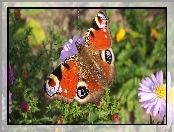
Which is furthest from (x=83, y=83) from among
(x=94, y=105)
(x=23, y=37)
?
(x=23, y=37)

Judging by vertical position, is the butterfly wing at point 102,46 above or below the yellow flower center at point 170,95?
above

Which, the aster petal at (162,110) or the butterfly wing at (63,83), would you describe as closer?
the butterfly wing at (63,83)

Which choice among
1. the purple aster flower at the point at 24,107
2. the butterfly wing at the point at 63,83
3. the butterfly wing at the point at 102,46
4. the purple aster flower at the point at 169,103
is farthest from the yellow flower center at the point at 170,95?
the purple aster flower at the point at 24,107

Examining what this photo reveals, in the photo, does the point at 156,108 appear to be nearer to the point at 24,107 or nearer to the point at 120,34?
the point at 120,34

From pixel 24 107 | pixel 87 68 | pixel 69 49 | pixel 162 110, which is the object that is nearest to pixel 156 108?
pixel 162 110

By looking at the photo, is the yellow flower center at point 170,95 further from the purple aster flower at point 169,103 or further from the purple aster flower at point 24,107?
the purple aster flower at point 24,107

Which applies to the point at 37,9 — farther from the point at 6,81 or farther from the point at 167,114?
the point at 167,114
